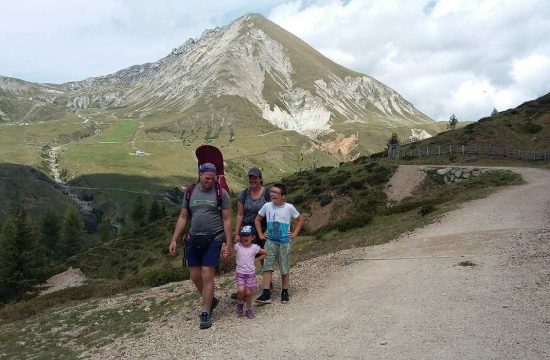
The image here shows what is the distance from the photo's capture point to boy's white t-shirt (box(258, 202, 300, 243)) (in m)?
10.3

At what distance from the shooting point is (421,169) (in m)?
41.4

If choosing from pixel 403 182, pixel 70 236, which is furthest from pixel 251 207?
pixel 70 236

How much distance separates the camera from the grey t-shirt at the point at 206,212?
918 centimetres

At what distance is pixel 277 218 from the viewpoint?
10.3 meters

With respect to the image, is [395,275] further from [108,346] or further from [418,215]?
[418,215]

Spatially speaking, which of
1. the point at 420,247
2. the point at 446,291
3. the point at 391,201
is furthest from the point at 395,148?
the point at 446,291

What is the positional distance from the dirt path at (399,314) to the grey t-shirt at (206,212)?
2.02 metres

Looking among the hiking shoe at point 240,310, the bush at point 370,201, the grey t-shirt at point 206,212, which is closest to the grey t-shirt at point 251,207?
the grey t-shirt at point 206,212

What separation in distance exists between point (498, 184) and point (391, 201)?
8149mm

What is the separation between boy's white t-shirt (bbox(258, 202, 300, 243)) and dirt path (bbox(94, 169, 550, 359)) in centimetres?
160

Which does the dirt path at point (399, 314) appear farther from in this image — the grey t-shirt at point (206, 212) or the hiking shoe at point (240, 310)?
the grey t-shirt at point (206, 212)

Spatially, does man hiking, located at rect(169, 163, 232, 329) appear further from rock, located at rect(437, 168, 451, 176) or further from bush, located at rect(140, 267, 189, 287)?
rock, located at rect(437, 168, 451, 176)

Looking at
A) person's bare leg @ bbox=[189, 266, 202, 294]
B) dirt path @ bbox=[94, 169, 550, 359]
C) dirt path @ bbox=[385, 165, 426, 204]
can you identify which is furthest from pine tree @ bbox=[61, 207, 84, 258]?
person's bare leg @ bbox=[189, 266, 202, 294]

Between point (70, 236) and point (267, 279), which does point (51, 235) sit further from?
point (267, 279)
